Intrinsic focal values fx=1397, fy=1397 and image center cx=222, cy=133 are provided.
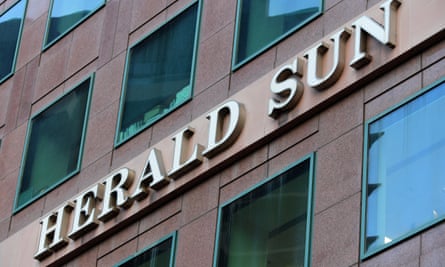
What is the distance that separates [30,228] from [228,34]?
6581 millimetres

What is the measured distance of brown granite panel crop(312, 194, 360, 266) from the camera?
21.5 metres

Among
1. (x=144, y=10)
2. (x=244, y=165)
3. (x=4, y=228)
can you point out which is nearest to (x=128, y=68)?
(x=144, y=10)

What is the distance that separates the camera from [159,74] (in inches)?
1138

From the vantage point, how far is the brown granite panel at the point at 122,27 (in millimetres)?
30531

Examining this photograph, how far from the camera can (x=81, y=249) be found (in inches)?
1114

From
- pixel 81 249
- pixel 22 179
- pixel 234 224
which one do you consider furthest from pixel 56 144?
pixel 234 224

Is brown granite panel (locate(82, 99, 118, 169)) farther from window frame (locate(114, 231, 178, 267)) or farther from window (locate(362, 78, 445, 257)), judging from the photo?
window (locate(362, 78, 445, 257))

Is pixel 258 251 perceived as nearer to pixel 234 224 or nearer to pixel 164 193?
pixel 234 224

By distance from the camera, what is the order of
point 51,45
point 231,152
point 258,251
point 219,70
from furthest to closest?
point 51,45, point 219,70, point 231,152, point 258,251

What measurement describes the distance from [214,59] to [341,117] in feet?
15.6

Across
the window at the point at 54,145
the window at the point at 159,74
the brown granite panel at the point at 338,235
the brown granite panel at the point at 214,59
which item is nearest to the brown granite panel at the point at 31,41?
the window at the point at 54,145

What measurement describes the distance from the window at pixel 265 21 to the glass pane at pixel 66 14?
598cm

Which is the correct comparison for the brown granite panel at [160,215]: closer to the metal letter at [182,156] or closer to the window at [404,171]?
the metal letter at [182,156]

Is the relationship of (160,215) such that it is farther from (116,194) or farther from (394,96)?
(394,96)
